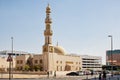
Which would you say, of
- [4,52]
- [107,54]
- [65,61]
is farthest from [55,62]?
[107,54]

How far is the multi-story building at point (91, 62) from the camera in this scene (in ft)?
431

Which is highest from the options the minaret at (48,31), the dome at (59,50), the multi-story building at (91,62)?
the minaret at (48,31)

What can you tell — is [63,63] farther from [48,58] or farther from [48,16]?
[48,16]

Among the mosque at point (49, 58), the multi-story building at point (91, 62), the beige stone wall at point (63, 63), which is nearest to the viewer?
the mosque at point (49, 58)

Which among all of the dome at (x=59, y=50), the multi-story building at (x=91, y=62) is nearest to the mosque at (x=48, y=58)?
the dome at (x=59, y=50)

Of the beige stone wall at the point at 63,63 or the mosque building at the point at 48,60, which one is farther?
the beige stone wall at the point at 63,63

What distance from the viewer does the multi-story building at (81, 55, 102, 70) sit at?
131m

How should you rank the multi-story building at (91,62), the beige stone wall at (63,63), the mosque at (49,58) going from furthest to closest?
the multi-story building at (91,62) → the beige stone wall at (63,63) → the mosque at (49,58)

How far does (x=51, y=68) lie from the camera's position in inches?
3061

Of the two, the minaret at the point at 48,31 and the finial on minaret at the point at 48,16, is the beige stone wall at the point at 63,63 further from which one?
the finial on minaret at the point at 48,16

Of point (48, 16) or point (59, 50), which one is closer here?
point (48, 16)

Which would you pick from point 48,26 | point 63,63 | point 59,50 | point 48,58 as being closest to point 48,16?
point 48,26

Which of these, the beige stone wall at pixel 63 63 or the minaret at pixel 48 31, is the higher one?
the minaret at pixel 48 31

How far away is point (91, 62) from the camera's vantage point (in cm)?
13712
